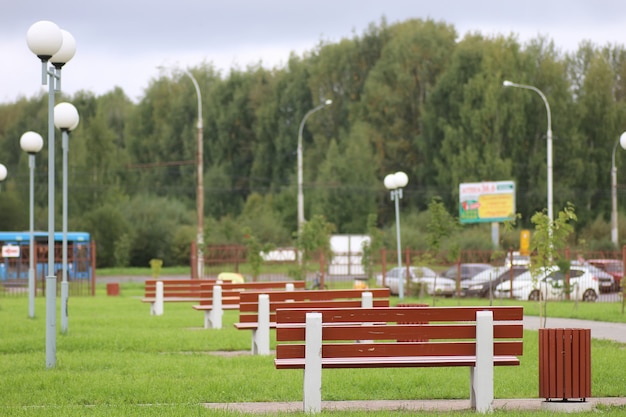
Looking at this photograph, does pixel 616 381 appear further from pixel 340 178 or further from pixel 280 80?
pixel 280 80

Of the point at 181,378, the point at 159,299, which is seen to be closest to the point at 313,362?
the point at 181,378

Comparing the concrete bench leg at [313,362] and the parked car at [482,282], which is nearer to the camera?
the concrete bench leg at [313,362]

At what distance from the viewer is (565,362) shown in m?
10.3

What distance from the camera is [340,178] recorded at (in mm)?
73562

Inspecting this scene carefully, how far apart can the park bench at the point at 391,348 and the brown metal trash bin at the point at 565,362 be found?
28cm

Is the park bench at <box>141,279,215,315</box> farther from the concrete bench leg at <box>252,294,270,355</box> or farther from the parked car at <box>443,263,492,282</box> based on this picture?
the parked car at <box>443,263,492,282</box>

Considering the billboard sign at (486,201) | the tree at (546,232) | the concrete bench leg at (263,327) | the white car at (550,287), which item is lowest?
the white car at (550,287)

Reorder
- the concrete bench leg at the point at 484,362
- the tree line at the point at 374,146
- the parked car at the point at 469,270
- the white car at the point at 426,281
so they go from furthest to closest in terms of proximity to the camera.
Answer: the tree line at the point at 374,146 < the parked car at the point at 469,270 < the white car at the point at 426,281 < the concrete bench leg at the point at 484,362

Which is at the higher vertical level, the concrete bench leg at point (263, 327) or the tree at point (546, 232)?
the tree at point (546, 232)

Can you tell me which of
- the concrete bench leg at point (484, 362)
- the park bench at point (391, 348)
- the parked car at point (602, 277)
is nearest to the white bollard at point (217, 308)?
the park bench at point (391, 348)

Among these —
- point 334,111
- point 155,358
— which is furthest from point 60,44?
point 334,111

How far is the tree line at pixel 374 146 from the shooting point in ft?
225

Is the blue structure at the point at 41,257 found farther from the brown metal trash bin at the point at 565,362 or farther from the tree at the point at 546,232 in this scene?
the brown metal trash bin at the point at 565,362

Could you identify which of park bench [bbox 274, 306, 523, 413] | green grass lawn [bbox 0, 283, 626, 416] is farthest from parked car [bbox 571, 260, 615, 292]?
park bench [bbox 274, 306, 523, 413]
